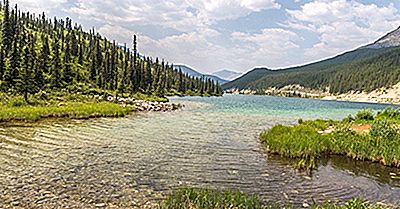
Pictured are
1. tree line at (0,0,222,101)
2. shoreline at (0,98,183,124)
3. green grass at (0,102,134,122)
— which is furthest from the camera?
tree line at (0,0,222,101)

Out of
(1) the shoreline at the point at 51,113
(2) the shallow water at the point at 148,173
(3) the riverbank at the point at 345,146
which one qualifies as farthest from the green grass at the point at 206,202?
(1) the shoreline at the point at 51,113

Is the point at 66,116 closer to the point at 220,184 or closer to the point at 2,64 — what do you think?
the point at 220,184

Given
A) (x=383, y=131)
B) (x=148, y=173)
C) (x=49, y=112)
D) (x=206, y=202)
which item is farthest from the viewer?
(x=49, y=112)

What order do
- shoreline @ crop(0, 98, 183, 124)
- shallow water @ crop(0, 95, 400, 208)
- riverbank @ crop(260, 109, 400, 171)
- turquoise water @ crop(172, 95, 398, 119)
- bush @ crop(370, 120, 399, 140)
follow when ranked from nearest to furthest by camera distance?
shallow water @ crop(0, 95, 400, 208), riverbank @ crop(260, 109, 400, 171), bush @ crop(370, 120, 399, 140), shoreline @ crop(0, 98, 183, 124), turquoise water @ crop(172, 95, 398, 119)

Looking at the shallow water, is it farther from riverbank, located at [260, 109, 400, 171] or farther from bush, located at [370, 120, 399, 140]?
bush, located at [370, 120, 399, 140]

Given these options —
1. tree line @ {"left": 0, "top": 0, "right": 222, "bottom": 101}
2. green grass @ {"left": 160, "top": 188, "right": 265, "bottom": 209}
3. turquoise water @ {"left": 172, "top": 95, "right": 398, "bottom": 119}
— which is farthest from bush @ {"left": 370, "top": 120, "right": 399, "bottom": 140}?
tree line @ {"left": 0, "top": 0, "right": 222, "bottom": 101}

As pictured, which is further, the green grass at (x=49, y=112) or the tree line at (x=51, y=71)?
the tree line at (x=51, y=71)

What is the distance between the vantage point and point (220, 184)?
48.5ft

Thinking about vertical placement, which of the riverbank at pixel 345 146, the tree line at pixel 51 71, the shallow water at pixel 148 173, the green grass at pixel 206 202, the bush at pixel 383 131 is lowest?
the shallow water at pixel 148 173

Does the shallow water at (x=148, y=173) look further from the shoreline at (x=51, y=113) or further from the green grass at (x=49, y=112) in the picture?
the green grass at (x=49, y=112)

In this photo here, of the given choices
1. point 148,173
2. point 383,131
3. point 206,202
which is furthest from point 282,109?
point 206,202

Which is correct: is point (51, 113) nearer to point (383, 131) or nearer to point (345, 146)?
point (345, 146)

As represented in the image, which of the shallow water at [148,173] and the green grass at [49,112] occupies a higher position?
the green grass at [49,112]

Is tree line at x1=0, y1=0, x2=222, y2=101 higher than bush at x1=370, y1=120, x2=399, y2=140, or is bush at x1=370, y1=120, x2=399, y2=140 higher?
tree line at x1=0, y1=0, x2=222, y2=101
